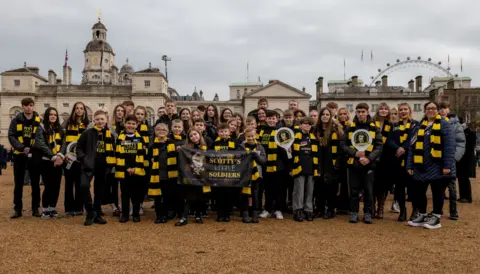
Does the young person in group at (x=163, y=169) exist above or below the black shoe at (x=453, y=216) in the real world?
above

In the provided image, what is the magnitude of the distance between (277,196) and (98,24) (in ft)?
281

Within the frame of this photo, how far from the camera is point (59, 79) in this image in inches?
2687

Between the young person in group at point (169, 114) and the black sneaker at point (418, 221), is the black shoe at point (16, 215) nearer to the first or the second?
the young person in group at point (169, 114)

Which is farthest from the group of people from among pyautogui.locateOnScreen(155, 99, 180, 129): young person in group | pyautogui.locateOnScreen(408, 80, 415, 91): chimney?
pyautogui.locateOnScreen(408, 80, 415, 91): chimney

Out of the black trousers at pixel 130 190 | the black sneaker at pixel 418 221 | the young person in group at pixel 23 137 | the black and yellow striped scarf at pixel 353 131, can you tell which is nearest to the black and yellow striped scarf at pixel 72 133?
the young person in group at pixel 23 137

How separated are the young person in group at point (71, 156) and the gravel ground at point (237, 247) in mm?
752

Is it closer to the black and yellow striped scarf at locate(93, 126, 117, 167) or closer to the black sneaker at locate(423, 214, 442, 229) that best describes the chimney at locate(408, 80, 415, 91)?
the black sneaker at locate(423, 214, 442, 229)

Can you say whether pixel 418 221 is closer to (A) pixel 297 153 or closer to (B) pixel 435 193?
(B) pixel 435 193

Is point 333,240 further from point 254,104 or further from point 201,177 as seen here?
point 254,104

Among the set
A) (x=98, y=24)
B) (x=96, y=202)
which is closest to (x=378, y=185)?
(x=96, y=202)

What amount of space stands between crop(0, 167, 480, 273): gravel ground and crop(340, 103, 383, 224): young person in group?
0.44 meters

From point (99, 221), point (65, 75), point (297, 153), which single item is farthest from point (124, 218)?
point (65, 75)

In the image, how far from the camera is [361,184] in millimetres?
7594

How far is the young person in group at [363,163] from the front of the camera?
7.41 meters
